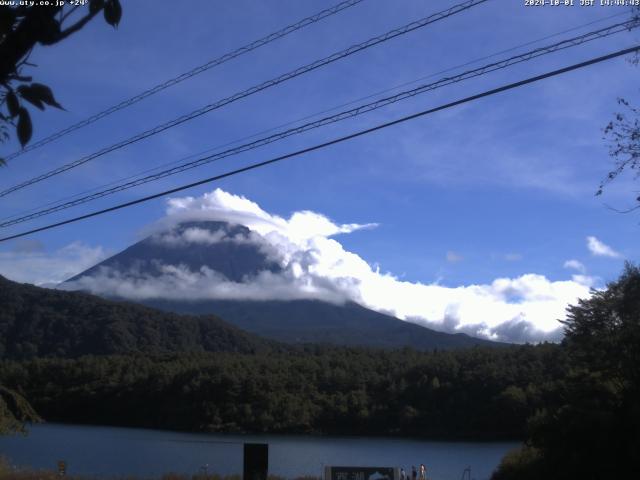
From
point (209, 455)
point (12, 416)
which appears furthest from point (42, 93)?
point (209, 455)

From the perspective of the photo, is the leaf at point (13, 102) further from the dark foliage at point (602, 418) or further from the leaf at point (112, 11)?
the dark foliage at point (602, 418)

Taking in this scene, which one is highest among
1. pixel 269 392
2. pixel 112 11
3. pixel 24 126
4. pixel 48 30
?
pixel 269 392

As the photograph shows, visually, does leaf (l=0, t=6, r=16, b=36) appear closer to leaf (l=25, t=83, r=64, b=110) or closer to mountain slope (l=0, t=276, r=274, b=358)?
leaf (l=25, t=83, r=64, b=110)

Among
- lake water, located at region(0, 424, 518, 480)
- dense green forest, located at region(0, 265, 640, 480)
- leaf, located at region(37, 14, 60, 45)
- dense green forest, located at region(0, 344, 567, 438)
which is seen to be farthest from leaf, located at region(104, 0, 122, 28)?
dense green forest, located at region(0, 344, 567, 438)

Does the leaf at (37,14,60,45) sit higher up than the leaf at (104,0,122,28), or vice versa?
the leaf at (104,0,122,28)

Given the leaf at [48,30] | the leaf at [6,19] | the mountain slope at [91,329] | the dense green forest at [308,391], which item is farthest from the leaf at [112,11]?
the mountain slope at [91,329]

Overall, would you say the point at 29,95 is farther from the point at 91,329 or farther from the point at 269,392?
the point at 91,329
